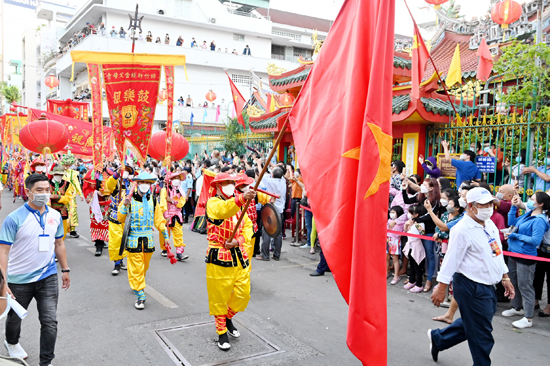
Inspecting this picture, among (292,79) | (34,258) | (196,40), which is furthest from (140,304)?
(196,40)

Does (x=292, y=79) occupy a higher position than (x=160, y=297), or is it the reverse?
(x=292, y=79)

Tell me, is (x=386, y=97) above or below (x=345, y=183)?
above

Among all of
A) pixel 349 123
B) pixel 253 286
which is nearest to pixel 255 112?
pixel 253 286

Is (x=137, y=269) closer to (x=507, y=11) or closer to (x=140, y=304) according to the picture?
(x=140, y=304)

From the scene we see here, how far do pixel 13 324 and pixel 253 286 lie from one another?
139 inches

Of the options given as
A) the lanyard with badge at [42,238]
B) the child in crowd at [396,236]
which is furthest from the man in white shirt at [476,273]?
the lanyard with badge at [42,238]

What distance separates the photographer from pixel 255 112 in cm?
1535

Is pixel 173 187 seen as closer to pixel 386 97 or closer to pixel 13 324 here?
pixel 13 324

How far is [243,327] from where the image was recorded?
507 cm

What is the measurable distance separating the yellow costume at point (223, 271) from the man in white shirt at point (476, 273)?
1.99 metres

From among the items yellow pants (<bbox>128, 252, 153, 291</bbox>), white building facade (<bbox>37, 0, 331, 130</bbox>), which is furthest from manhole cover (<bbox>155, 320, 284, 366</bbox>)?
white building facade (<bbox>37, 0, 331, 130</bbox>)

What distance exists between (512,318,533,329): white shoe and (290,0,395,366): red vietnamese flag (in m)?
3.90

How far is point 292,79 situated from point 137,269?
913cm

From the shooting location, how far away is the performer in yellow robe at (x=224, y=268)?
4.52 m
